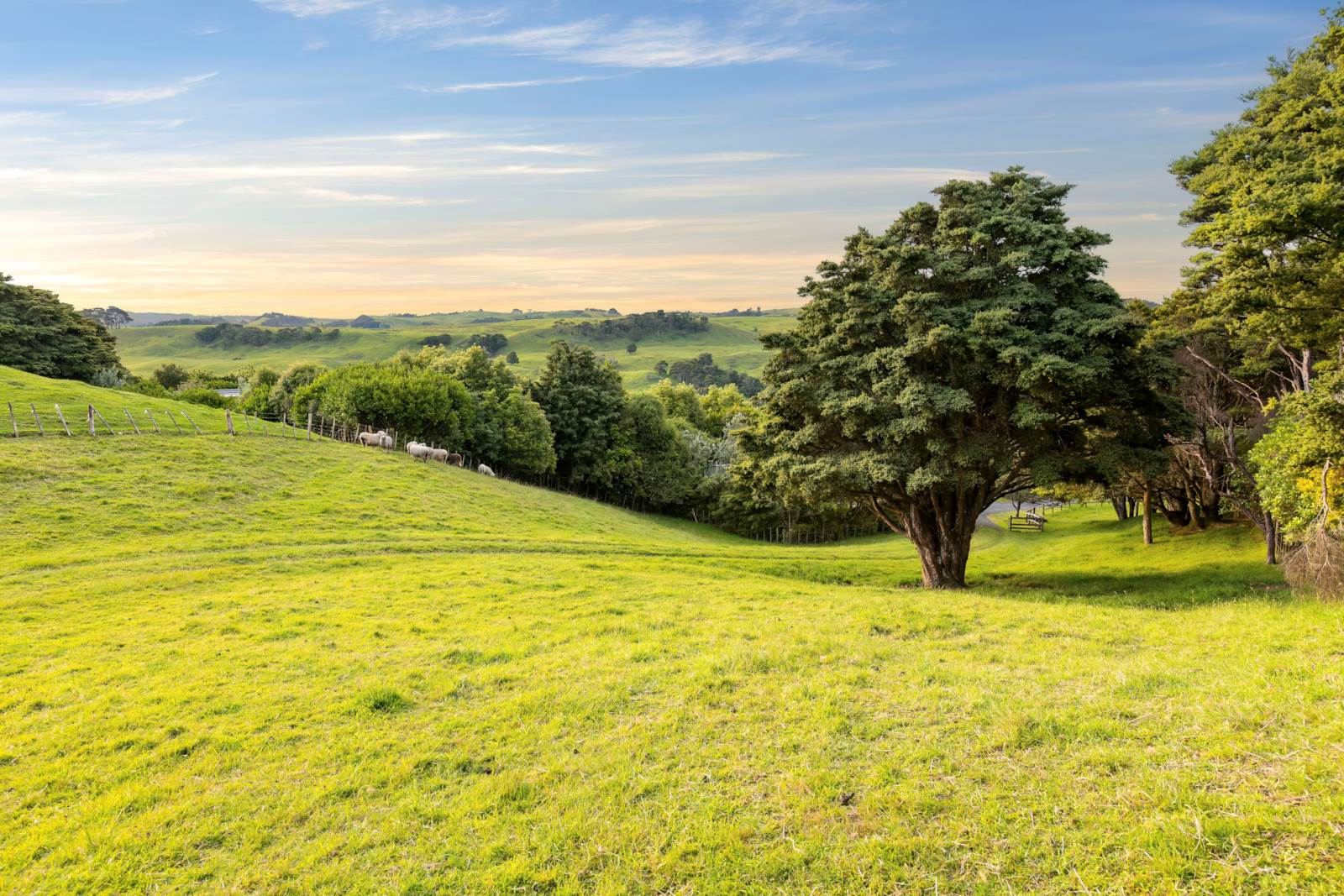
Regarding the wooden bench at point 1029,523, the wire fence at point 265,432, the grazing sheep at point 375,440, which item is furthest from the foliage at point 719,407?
the grazing sheep at point 375,440

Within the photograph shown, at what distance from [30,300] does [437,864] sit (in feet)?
346

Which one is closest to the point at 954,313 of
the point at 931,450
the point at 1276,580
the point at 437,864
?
the point at 931,450

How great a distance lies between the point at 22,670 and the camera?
14359mm

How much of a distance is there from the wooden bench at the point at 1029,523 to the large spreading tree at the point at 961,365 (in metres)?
44.9

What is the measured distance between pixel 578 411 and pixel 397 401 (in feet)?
68.8

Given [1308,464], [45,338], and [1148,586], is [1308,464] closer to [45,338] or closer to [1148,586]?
[1148,586]

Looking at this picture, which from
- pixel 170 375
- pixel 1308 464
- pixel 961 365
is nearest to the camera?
pixel 1308 464

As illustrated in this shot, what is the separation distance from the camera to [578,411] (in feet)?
264

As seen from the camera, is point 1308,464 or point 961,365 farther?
point 961,365

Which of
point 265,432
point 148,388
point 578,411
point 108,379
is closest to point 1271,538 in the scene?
point 265,432

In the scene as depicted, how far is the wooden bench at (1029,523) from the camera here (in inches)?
2650

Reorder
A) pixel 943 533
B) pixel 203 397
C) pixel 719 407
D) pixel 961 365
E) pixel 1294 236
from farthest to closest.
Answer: pixel 719 407 < pixel 203 397 < pixel 943 533 < pixel 961 365 < pixel 1294 236

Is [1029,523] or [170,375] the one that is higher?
[170,375]

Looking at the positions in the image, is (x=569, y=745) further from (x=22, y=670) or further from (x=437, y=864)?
(x=22, y=670)
